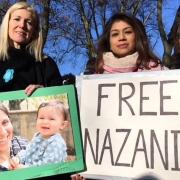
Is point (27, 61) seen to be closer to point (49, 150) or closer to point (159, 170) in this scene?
point (49, 150)

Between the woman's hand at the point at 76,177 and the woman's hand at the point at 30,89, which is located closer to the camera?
the woman's hand at the point at 30,89

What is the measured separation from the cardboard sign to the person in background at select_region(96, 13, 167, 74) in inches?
1.9

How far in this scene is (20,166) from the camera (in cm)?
299

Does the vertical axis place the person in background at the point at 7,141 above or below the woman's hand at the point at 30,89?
below

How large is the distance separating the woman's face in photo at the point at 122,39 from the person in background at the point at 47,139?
18.3 inches

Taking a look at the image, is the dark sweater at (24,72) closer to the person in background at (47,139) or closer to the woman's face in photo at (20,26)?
the woman's face in photo at (20,26)

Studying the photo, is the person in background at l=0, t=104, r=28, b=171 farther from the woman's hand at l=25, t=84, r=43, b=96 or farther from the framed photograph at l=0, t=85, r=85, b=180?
the woman's hand at l=25, t=84, r=43, b=96

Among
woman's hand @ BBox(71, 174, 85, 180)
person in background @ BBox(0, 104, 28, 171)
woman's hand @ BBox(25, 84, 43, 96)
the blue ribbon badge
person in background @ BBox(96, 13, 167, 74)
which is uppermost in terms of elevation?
person in background @ BBox(96, 13, 167, 74)

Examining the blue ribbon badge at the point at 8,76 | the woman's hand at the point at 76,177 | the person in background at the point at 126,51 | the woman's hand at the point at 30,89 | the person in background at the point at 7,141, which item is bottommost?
the woman's hand at the point at 76,177

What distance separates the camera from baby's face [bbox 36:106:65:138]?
3004 mm

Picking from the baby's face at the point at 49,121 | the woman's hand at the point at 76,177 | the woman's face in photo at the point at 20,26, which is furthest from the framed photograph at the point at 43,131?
the woman's face in photo at the point at 20,26

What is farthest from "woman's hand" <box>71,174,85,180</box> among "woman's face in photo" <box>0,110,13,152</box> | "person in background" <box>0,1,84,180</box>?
"woman's face in photo" <box>0,110,13,152</box>

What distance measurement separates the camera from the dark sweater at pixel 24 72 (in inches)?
123

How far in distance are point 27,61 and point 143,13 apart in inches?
496
